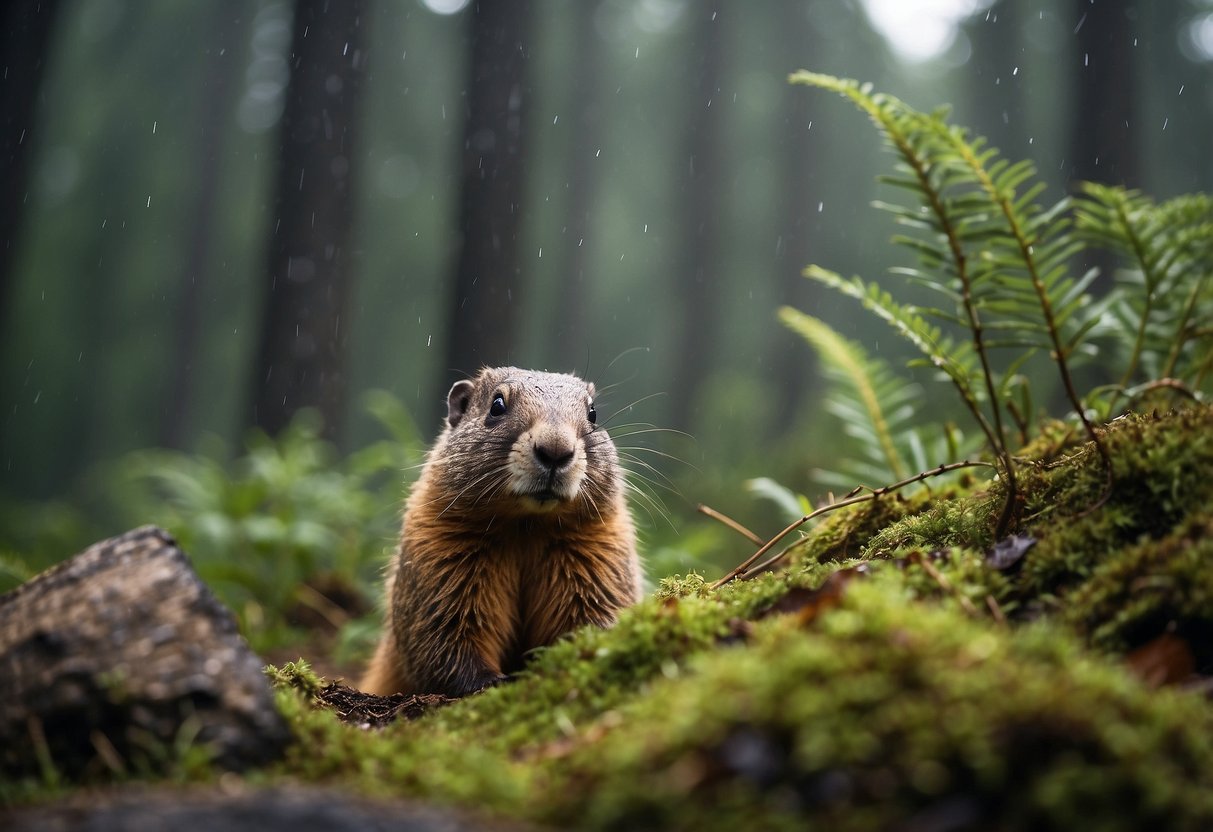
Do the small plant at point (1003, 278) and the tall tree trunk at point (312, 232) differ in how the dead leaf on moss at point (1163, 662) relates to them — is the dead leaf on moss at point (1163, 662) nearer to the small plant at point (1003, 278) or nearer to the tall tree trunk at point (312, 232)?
the small plant at point (1003, 278)

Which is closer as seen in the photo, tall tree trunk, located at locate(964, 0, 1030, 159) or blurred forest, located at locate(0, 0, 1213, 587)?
tall tree trunk, located at locate(964, 0, 1030, 159)

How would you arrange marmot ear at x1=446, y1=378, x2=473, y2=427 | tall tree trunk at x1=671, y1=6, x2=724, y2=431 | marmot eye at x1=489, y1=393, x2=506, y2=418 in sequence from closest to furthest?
marmot eye at x1=489, y1=393, x2=506, y2=418, marmot ear at x1=446, y1=378, x2=473, y2=427, tall tree trunk at x1=671, y1=6, x2=724, y2=431

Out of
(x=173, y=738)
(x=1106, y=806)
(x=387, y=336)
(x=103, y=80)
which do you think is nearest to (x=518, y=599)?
(x=173, y=738)

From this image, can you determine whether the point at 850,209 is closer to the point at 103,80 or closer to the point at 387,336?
the point at 387,336

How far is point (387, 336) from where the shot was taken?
1969 inches

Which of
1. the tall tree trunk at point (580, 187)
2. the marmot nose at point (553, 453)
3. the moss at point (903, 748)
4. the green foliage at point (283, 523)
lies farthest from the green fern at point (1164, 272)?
the tall tree trunk at point (580, 187)

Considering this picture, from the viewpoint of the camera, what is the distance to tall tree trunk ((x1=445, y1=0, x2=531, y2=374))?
1256cm

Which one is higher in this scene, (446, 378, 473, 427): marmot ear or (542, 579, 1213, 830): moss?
(446, 378, 473, 427): marmot ear

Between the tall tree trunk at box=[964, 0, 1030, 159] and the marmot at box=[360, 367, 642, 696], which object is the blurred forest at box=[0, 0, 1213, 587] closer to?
the tall tree trunk at box=[964, 0, 1030, 159]

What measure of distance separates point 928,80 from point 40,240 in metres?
46.7

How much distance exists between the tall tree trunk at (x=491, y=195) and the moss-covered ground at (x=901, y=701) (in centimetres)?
921

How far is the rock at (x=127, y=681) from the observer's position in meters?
2.59

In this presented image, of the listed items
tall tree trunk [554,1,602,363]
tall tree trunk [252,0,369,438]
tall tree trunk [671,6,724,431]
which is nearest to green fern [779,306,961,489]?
tall tree trunk [252,0,369,438]

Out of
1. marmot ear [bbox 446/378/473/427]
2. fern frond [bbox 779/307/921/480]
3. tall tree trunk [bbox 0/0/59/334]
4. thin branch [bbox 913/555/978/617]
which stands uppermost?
tall tree trunk [bbox 0/0/59/334]
